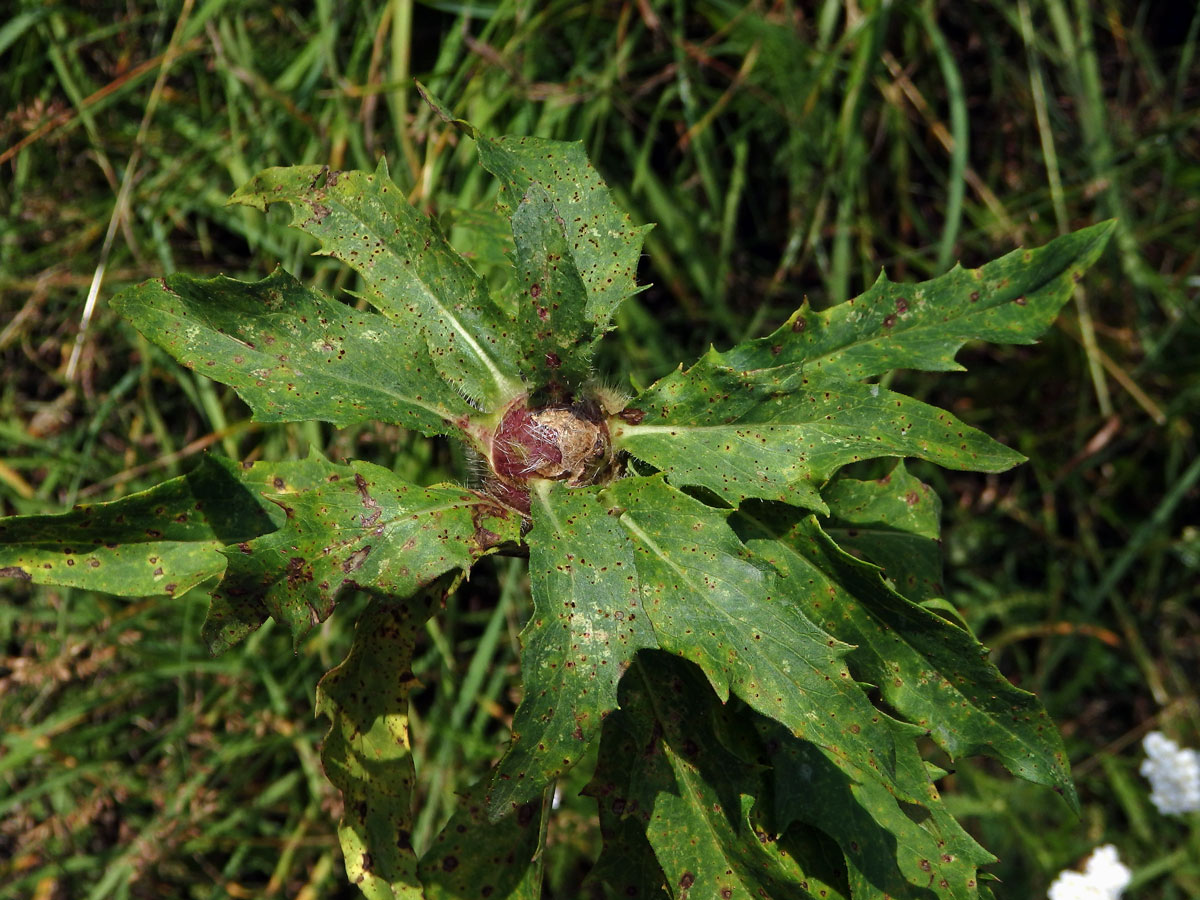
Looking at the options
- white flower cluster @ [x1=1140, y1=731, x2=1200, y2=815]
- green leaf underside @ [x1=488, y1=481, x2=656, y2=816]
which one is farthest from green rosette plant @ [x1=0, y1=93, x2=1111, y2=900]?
white flower cluster @ [x1=1140, y1=731, x2=1200, y2=815]

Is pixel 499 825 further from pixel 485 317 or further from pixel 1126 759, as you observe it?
pixel 1126 759

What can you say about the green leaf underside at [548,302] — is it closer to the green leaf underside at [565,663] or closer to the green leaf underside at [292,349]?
the green leaf underside at [292,349]

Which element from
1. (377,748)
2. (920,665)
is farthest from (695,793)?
(377,748)

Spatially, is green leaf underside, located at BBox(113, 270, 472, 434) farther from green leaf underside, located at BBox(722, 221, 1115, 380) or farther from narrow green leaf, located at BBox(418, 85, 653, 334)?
green leaf underside, located at BBox(722, 221, 1115, 380)

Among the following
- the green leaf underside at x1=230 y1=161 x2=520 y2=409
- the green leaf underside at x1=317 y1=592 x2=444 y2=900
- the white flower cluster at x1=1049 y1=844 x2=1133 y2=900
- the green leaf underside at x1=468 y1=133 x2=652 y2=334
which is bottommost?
the white flower cluster at x1=1049 y1=844 x2=1133 y2=900

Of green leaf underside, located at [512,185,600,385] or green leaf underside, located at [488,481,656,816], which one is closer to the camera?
green leaf underside, located at [488,481,656,816]

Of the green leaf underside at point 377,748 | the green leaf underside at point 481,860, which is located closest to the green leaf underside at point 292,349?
the green leaf underside at point 377,748

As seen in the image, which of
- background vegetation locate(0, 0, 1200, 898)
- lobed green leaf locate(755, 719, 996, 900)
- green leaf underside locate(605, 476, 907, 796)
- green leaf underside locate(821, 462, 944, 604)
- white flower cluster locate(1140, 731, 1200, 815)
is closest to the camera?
green leaf underside locate(605, 476, 907, 796)

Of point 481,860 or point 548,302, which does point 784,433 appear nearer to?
point 548,302
